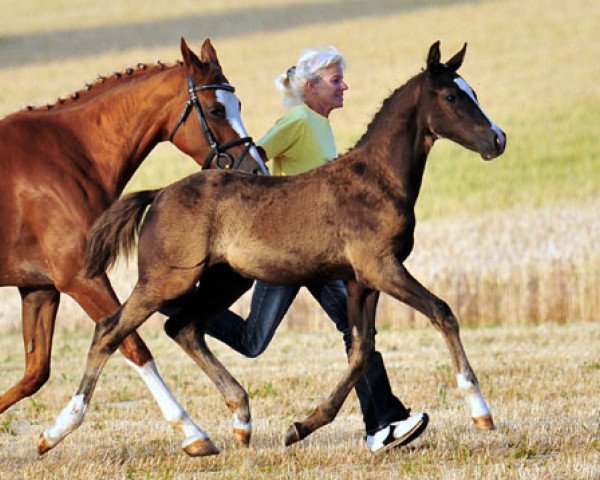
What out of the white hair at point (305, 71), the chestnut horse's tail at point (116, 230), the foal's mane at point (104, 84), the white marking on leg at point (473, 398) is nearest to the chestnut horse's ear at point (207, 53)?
the foal's mane at point (104, 84)

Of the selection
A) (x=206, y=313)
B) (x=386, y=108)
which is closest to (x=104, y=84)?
(x=206, y=313)

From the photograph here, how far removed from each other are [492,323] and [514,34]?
2055 cm

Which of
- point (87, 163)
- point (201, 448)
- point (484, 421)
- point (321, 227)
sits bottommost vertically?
point (201, 448)

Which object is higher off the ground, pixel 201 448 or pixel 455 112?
pixel 455 112

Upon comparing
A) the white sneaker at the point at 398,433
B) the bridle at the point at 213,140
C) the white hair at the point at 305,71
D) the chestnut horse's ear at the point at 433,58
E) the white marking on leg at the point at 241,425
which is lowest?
the white sneaker at the point at 398,433

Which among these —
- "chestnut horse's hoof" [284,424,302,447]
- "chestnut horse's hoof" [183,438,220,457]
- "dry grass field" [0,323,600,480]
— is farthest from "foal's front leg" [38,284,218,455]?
"chestnut horse's hoof" [284,424,302,447]

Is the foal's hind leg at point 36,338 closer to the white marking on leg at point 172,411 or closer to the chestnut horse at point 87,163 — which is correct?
the chestnut horse at point 87,163

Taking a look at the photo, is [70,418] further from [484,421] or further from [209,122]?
[484,421]

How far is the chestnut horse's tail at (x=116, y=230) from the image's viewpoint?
7.12m

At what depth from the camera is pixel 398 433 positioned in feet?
24.5

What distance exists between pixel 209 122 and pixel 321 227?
126 centimetres

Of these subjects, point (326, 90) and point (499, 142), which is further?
point (326, 90)

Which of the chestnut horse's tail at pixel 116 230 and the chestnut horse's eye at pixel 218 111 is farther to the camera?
the chestnut horse's eye at pixel 218 111

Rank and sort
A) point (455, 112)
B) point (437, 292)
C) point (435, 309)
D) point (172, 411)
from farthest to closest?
1. point (437, 292)
2. point (172, 411)
3. point (455, 112)
4. point (435, 309)
